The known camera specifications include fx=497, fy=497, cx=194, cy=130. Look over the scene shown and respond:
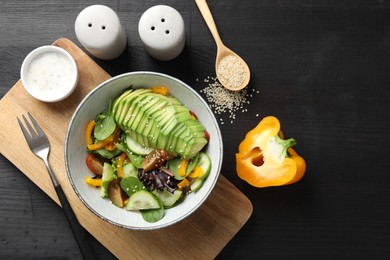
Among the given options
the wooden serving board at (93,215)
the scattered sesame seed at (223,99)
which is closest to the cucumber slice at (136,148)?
the wooden serving board at (93,215)

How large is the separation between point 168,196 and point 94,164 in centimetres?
31

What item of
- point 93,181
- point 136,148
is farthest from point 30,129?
point 136,148

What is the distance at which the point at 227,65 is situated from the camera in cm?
209

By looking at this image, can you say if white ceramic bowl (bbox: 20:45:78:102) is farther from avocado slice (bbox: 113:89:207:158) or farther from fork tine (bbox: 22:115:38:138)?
avocado slice (bbox: 113:89:207:158)

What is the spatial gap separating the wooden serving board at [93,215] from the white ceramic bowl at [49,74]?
0.17 feet

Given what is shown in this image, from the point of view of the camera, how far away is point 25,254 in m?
2.12

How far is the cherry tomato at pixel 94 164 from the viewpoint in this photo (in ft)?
6.17

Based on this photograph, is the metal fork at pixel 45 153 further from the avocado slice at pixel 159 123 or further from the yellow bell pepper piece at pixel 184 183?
the yellow bell pepper piece at pixel 184 183

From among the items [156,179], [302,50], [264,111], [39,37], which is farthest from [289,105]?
[39,37]

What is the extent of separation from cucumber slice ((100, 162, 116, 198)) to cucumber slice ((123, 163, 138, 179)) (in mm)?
44

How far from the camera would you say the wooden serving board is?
1.98 metres

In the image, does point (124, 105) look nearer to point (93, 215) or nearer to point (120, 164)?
point (120, 164)

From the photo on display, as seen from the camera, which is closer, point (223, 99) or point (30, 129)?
point (30, 129)

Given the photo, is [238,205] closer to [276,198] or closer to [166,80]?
[276,198]
